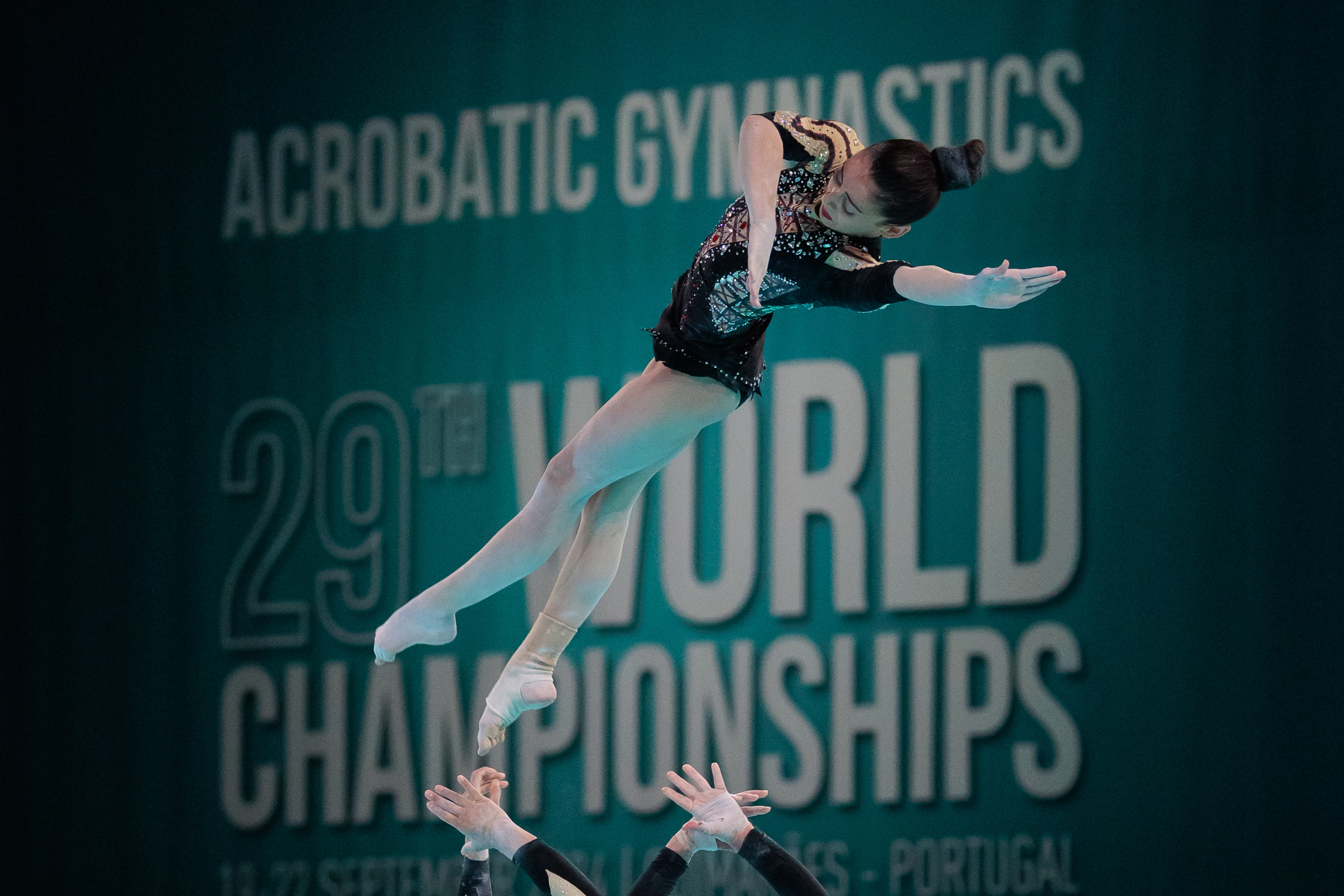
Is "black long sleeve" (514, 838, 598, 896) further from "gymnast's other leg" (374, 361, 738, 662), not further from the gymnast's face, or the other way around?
the gymnast's face

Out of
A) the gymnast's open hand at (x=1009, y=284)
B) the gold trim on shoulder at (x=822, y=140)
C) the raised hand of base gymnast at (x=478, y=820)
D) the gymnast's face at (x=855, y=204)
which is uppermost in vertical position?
the gold trim on shoulder at (x=822, y=140)

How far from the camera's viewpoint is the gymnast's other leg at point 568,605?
3.78 meters

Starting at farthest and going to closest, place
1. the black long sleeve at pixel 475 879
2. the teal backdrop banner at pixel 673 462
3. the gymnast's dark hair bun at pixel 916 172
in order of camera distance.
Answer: the teal backdrop banner at pixel 673 462 → the black long sleeve at pixel 475 879 → the gymnast's dark hair bun at pixel 916 172

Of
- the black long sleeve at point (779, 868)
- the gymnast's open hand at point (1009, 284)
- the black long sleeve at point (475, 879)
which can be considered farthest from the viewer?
the black long sleeve at point (475, 879)

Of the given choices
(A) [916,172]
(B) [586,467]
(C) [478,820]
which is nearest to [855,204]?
(A) [916,172]

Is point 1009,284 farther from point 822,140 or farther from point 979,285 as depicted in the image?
point 822,140

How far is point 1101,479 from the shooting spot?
5773 mm

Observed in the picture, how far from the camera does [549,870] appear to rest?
12.2ft

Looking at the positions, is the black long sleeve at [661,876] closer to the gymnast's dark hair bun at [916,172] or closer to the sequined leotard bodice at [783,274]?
the sequined leotard bodice at [783,274]

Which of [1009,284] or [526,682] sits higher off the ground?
[1009,284]

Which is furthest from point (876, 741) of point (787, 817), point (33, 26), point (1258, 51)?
point (33, 26)

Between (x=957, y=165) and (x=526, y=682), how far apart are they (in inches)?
62.2

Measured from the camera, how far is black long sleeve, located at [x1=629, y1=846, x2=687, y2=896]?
3693mm

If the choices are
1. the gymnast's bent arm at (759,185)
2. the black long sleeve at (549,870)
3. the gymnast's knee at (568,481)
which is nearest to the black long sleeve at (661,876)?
the black long sleeve at (549,870)
